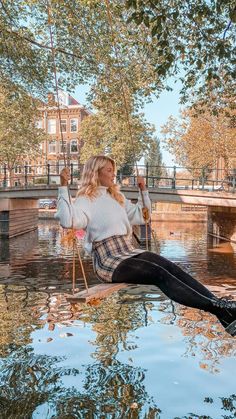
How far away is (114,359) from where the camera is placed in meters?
5.65

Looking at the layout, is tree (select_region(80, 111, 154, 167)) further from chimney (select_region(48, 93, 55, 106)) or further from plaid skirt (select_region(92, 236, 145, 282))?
plaid skirt (select_region(92, 236, 145, 282))

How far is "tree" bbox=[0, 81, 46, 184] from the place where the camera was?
12.1 metres

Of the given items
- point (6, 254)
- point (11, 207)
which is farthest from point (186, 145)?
point (6, 254)

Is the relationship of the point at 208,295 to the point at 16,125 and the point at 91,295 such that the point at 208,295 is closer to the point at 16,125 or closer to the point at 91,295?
Result: the point at 91,295

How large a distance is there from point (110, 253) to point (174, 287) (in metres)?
0.64

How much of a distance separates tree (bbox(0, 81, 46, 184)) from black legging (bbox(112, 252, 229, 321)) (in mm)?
8794

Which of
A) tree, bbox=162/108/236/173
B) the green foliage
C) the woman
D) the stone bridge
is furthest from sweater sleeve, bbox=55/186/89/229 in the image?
tree, bbox=162/108/236/173

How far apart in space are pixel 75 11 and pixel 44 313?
637 centimetres

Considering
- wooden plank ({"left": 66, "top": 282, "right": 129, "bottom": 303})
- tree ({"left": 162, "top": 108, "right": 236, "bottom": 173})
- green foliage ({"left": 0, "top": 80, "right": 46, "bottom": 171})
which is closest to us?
wooden plank ({"left": 66, "top": 282, "right": 129, "bottom": 303})

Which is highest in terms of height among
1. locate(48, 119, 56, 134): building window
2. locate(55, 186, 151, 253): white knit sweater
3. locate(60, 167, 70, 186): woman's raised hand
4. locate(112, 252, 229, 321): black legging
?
locate(48, 119, 56, 134): building window

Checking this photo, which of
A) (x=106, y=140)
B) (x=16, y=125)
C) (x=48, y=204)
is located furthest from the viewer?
(x=48, y=204)

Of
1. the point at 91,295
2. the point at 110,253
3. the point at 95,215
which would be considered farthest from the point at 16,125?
the point at 91,295

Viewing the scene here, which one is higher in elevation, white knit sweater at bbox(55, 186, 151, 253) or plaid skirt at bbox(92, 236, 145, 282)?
white knit sweater at bbox(55, 186, 151, 253)

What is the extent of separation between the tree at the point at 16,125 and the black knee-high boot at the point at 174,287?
8808mm
